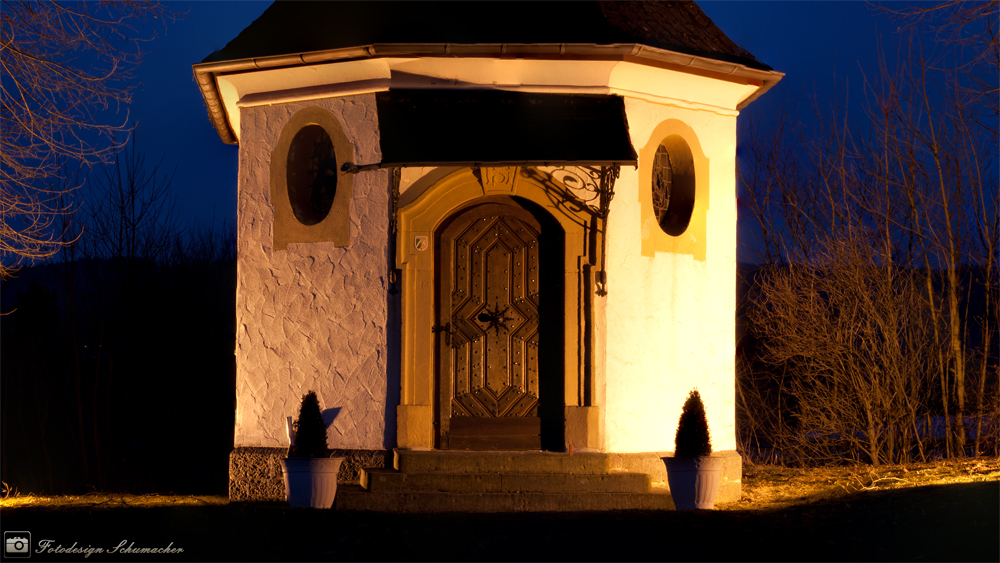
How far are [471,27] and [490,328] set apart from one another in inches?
117

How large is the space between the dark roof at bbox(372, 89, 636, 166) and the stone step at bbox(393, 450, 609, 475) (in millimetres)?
2701

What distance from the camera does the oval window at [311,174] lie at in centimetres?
927

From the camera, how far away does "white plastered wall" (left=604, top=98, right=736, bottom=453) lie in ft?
28.8

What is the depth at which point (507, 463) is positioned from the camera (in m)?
8.19

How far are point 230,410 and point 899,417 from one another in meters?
16.9

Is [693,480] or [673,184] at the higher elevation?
[673,184]

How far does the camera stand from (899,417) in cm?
1407

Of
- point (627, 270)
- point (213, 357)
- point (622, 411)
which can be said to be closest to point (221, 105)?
point (627, 270)

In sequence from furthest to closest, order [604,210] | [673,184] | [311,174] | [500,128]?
[673,184] < [311,174] < [604,210] < [500,128]

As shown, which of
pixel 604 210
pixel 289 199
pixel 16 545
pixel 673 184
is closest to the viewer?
pixel 16 545

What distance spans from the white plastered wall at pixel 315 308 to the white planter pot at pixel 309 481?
A: 2.71ft

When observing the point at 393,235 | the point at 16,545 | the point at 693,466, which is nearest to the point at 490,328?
the point at 393,235

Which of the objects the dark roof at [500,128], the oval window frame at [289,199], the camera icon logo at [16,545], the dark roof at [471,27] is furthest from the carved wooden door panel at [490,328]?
the camera icon logo at [16,545]

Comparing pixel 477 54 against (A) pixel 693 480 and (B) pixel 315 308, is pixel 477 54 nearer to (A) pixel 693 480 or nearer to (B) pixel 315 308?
(B) pixel 315 308
